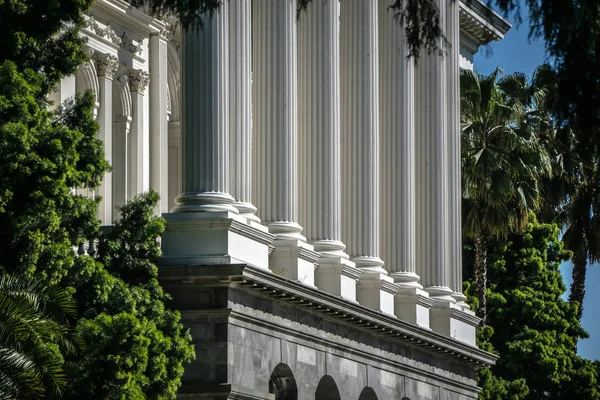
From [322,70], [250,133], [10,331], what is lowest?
[10,331]

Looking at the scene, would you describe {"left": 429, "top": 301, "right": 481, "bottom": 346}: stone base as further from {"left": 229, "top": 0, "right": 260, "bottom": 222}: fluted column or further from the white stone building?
{"left": 229, "top": 0, "right": 260, "bottom": 222}: fluted column

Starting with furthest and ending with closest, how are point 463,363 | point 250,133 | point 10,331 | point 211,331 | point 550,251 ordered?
point 550,251, point 463,363, point 250,133, point 211,331, point 10,331

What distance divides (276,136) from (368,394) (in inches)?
335

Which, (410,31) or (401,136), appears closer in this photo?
(410,31)

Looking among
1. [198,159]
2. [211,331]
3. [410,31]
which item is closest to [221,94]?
[198,159]

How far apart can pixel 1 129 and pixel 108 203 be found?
12738mm

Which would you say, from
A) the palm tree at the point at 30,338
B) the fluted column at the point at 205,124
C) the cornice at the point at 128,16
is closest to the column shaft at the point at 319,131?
the cornice at the point at 128,16

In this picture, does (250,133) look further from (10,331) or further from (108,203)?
(10,331)

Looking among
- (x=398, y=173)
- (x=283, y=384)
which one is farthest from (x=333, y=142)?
(x=283, y=384)

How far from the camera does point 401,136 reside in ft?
160

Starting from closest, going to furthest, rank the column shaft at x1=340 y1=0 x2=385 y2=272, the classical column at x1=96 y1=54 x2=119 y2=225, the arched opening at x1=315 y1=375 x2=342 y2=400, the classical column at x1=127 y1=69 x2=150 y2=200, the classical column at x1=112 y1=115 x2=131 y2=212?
the arched opening at x1=315 y1=375 x2=342 y2=400 → the classical column at x1=96 y1=54 x2=119 y2=225 → the classical column at x1=112 y1=115 x2=131 y2=212 → the classical column at x1=127 y1=69 x2=150 y2=200 → the column shaft at x1=340 y1=0 x2=385 y2=272

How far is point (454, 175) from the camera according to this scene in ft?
172

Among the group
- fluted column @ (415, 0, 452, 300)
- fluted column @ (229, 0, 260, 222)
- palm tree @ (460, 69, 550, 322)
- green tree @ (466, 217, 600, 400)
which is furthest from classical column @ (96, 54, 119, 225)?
green tree @ (466, 217, 600, 400)

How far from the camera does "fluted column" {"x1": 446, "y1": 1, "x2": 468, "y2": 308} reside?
5222cm
